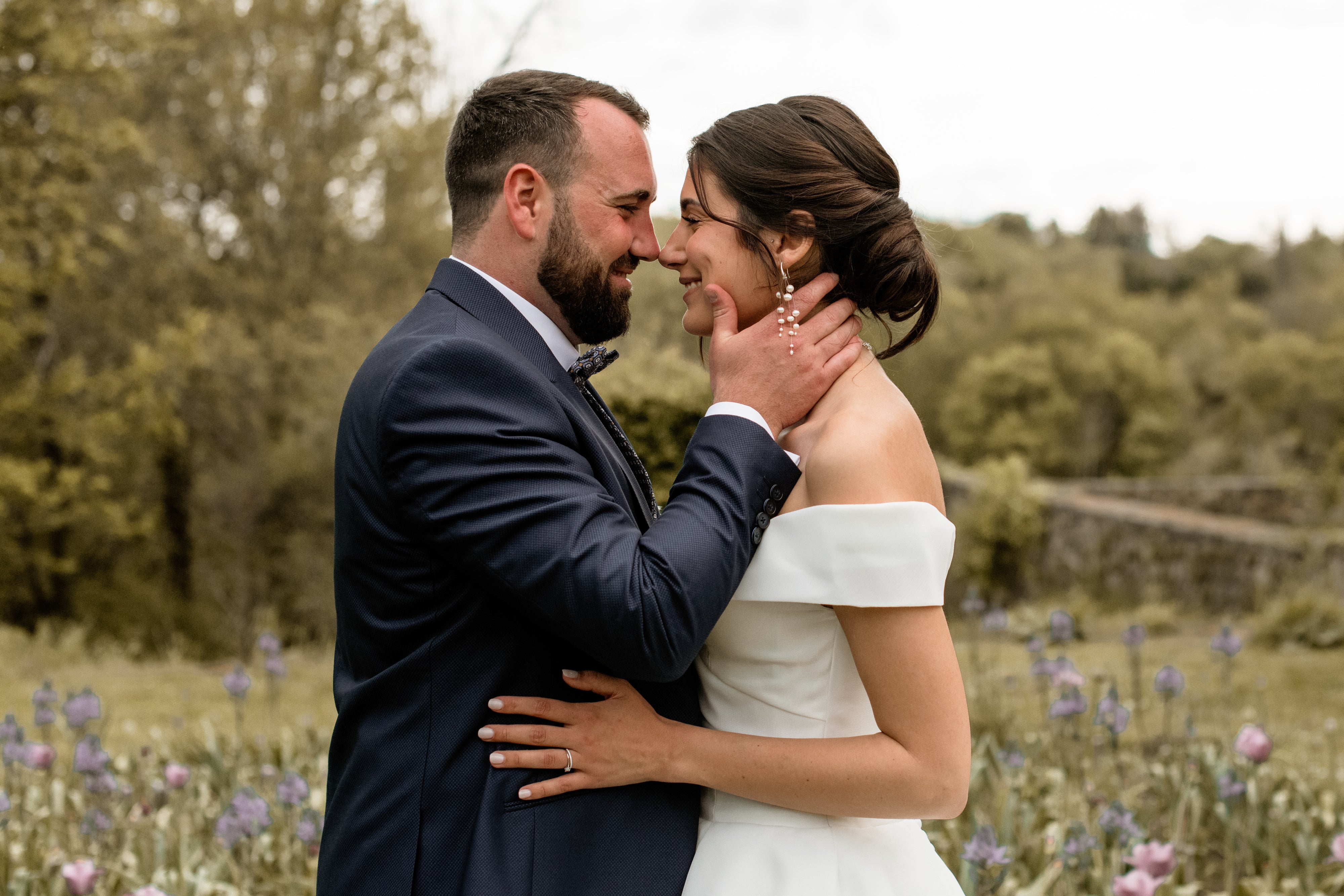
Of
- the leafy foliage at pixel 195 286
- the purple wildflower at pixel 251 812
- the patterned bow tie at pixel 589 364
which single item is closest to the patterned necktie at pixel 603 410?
the patterned bow tie at pixel 589 364

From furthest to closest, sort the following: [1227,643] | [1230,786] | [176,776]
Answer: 1. [1227,643]
2. [1230,786]
3. [176,776]

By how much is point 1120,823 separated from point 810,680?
1.72 meters

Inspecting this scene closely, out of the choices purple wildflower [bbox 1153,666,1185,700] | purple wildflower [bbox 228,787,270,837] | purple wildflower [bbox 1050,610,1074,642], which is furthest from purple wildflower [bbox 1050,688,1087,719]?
purple wildflower [bbox 228,787,270,837]

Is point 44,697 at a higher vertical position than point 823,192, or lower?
lower

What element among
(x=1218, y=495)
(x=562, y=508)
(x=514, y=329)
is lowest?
(x=1218, y=495)

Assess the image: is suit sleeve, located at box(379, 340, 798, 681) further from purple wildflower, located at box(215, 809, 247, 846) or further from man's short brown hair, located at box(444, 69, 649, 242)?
purple wildflower, located at box(215, 809, 247, 846)

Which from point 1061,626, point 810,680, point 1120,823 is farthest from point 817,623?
point 1061,626

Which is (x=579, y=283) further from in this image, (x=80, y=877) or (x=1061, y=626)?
(x=1061, y=626)

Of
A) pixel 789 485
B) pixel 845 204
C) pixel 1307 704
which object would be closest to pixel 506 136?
pixel 845 204

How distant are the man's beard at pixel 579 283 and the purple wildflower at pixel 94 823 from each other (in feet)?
7.48

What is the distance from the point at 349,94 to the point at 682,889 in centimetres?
1655

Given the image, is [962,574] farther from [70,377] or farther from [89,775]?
[89,775]

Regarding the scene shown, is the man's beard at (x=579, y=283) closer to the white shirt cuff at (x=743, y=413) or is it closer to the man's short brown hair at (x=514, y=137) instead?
the man's short brown hair at (x=514, y=137)

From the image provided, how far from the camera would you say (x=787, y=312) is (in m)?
1.98
